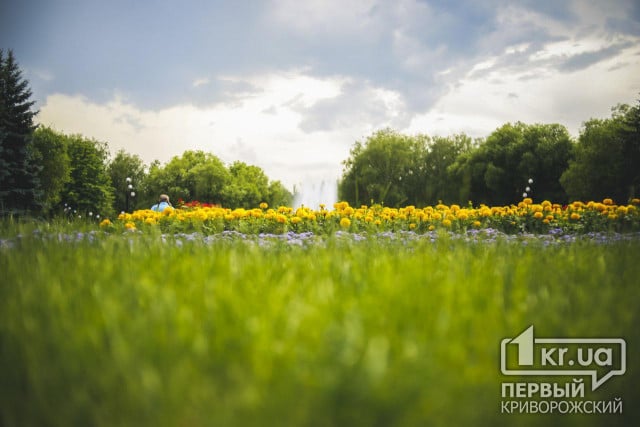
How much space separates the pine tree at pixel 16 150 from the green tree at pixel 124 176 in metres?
39.3

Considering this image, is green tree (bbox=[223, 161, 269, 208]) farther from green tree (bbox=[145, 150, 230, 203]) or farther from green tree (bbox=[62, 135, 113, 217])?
green tree (bbox=[62, 135, 113, 217])

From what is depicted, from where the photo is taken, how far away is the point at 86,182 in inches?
2287

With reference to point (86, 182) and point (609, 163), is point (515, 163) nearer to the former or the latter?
point (609, 163)

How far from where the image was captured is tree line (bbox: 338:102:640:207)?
36.3 metres

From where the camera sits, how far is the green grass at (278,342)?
1229 millimetres

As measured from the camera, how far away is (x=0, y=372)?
1565mm

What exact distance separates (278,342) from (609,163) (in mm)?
43815

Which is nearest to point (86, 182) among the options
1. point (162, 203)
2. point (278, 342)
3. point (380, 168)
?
point (380, 168)

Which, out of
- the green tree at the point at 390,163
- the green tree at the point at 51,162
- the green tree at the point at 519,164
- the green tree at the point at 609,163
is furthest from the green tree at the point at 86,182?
the green tree at the point at 609,163

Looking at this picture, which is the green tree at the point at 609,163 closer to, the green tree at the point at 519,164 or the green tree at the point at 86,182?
the green tree at the point at 519,164

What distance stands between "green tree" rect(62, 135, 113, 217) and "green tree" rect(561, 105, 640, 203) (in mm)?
54135

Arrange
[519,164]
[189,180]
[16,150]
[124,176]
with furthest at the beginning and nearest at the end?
1. [124,176]
2. [189,180]
3. [519,164]
4. [16,150]

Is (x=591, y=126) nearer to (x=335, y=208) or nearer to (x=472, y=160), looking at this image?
(x=472, y=160)

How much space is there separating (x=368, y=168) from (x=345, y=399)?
55.4 meters
